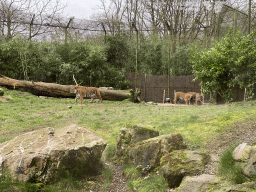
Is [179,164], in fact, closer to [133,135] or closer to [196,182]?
[196,182]

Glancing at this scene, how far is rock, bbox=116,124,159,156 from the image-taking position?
434cm

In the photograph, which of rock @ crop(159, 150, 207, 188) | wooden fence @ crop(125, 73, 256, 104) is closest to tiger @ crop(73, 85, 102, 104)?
wooden fence @ crop(125, 73, 256, 104)

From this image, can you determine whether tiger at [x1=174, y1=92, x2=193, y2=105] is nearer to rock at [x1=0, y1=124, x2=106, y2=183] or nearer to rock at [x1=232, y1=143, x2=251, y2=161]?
rock at [x1=0, y1=124, x2=106, y2=183]

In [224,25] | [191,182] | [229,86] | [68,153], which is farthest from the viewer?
[224,25]

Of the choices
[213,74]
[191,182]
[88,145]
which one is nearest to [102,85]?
[213,74]

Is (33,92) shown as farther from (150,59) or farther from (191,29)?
(191,29)

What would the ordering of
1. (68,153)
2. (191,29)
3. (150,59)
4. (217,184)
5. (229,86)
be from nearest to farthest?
(217,184) → (68,153) → (229,86) → (150,59) → (191,29)

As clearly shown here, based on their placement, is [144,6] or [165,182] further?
[144,6]

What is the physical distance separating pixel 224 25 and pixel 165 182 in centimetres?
1404

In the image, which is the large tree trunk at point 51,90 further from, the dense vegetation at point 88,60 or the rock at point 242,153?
the rock at point 242,153

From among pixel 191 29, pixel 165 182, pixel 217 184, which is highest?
pixel 191 29

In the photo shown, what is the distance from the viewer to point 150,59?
1734 centimetres

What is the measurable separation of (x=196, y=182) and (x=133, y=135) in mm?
1808

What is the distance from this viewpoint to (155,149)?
3705mm
